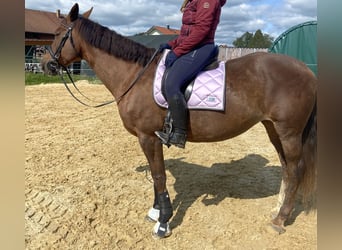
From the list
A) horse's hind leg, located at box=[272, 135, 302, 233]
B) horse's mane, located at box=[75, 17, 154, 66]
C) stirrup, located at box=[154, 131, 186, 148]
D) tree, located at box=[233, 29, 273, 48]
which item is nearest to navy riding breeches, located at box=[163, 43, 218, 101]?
stirrup, located at box=[154, 131, 186, 148]

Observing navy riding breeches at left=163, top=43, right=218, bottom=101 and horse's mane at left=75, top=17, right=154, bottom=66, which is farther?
horse's mane at left=75, top=17, right=154, bottom=66

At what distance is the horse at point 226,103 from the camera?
10.7ft

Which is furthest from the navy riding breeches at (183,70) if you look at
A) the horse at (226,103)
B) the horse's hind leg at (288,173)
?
the horse's hind leg at (288,173)

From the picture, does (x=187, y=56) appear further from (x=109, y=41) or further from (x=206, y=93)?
(x=109, y=41)

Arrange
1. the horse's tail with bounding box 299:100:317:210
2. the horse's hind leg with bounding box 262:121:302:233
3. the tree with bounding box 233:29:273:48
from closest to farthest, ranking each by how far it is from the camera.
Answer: the horse's hind leg with bounding box 262:121:302:233, the horse's tail with bounding box 299:100:317:210, the tree with bounding box 233:29:273:48

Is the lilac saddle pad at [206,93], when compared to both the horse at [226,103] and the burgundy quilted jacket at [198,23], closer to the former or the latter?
the horse at [226,103]

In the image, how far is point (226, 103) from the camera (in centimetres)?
A: 325

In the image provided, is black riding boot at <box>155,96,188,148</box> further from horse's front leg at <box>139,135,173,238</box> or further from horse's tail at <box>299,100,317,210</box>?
horse's tail at <box>299,100,317,210</box>

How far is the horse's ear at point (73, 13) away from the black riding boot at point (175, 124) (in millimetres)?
1494

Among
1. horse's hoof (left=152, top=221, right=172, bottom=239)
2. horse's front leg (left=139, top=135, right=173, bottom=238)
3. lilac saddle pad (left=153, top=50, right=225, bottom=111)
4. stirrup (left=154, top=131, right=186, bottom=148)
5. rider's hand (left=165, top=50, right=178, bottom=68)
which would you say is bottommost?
horse's hoof (left=152, top=221, right=172, bottom=239)

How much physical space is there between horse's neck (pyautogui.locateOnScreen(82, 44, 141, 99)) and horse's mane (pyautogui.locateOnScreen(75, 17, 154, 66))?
6cm

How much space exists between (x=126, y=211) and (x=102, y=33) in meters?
2.14

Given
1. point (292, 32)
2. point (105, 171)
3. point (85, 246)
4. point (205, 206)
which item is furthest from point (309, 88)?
point (292, 32)

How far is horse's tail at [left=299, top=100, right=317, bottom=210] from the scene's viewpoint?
3.45m
